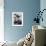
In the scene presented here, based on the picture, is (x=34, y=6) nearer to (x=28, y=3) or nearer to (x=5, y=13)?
(x=28, y=3)

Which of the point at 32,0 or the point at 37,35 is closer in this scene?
the point at 37,35

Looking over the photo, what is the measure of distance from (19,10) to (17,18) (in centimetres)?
34

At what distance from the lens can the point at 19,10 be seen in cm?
543

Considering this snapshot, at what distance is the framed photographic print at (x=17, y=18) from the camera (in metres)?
5.45

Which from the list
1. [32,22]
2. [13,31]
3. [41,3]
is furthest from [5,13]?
[41,3]

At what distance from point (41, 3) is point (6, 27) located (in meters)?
1.72

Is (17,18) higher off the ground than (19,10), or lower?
lower

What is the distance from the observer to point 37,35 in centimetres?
263

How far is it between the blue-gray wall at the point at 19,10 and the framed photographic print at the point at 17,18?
→ 125mm

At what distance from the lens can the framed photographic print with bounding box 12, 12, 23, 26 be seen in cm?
545

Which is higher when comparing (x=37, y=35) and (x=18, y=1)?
(x=18, y=1)

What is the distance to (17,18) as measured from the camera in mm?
5477

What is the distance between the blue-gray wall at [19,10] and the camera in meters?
5.39

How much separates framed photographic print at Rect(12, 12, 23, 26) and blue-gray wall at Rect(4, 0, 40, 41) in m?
0.12
